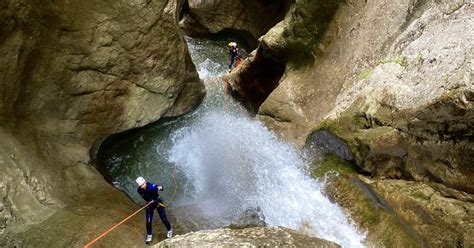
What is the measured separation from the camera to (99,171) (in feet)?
39.5

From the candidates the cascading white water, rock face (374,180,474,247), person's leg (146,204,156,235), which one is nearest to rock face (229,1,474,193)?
rock face (374,180,474,247)

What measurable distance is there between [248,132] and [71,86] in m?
6.81

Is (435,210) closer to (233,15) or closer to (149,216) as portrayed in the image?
(149,216)

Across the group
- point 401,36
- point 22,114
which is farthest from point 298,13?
point 22,114

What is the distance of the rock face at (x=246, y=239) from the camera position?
7.27 m

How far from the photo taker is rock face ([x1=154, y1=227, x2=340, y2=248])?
23.9 feet

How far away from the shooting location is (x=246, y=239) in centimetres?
745

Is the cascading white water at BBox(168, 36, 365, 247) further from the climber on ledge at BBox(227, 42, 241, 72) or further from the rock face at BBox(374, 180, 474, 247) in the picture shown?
the climber on ledge at BBox(227, 42, 241, 72)

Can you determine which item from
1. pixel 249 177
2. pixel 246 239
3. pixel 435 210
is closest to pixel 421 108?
pixel 435 210

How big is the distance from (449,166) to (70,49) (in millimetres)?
10427

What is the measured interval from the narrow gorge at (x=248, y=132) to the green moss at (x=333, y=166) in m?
0.04

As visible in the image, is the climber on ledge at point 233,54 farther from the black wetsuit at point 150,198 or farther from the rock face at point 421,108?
the black wetsuit at point 150,198

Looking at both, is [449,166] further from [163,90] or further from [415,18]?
[163,90]

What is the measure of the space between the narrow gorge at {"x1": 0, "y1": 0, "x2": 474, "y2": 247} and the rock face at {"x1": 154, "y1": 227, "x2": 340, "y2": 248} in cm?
4
